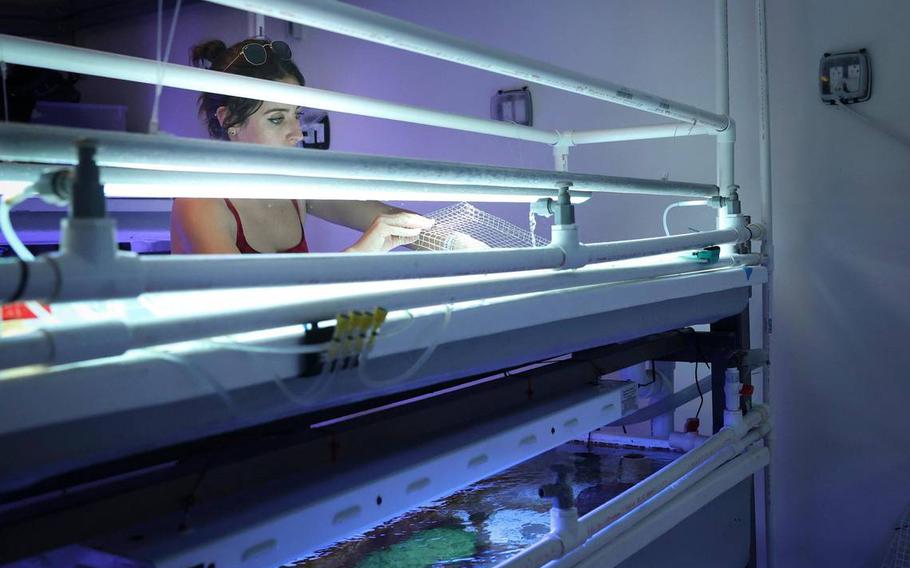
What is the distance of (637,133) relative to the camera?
233 centimetres

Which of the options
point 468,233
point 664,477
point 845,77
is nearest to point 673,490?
point 664,477

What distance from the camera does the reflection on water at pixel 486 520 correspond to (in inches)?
61.7

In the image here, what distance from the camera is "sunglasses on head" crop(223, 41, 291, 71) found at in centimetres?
180

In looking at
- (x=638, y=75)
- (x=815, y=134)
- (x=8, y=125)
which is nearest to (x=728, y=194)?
(x=815, y=134)

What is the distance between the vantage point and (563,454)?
2.35 m

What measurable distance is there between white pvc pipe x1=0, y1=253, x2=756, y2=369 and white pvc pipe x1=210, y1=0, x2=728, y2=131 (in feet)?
0.91

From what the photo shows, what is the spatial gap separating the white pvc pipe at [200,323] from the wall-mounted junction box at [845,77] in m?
1.91

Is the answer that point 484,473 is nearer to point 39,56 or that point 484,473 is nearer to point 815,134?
point 39,56

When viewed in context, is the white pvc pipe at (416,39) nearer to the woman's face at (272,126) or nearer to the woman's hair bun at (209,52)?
the woman's face at (272,126)

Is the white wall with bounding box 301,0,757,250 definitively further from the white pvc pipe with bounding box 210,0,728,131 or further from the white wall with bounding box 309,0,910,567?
the white pvc pipe with bounding box 210,0,728,131

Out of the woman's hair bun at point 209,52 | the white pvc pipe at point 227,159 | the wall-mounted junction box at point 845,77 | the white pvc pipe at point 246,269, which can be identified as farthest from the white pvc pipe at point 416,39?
the wall-mounted junction box at point 845,77

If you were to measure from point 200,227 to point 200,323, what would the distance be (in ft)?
3.49

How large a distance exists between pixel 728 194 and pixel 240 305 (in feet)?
5.31

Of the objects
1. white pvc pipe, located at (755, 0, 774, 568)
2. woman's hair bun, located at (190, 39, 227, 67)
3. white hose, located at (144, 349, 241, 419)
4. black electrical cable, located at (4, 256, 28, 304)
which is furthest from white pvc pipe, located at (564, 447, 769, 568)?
woman's hair bun, located at (190, 39, 227, 67)
